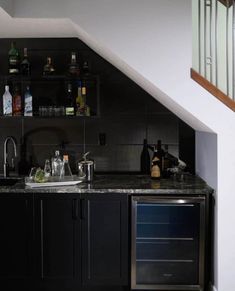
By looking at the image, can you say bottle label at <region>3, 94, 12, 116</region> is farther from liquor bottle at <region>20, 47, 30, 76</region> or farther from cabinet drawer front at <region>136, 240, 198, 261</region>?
cabinet drawer front at <region>136, 240, 198, 261</region>

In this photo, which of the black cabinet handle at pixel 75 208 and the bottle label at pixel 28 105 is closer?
the black cabinet handle at pixel 75 208

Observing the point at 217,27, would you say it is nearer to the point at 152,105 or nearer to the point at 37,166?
the point at 152,105

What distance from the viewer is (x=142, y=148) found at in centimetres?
366

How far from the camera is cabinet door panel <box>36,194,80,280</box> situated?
292 centimetres

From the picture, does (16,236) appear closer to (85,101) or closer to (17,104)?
(17,104)

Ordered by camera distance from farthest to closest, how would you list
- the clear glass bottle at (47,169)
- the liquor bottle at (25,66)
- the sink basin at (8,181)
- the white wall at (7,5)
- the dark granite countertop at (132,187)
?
the liquor bottle at (25,66)
the sink basin at (8,181)
the clear glass bottle at (47,169)
the dark granite countertop at (132,187)
the white wall at (7,5)

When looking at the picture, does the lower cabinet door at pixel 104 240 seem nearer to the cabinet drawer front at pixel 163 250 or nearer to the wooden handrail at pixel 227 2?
the cabinet drawer front at pixel 163 250

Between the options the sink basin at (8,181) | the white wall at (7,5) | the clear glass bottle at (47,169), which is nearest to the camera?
the white wall at (7,5)

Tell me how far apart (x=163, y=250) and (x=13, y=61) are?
6.96 ft

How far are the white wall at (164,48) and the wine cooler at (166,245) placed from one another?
0.18 m

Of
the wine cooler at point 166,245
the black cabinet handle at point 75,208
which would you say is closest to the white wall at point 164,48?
the wine cooler at point 166,245

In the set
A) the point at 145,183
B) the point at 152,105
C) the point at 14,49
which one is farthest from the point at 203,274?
the point at 14,49

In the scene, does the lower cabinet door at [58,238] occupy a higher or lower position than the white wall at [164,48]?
lower

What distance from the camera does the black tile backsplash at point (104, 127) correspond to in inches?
143
